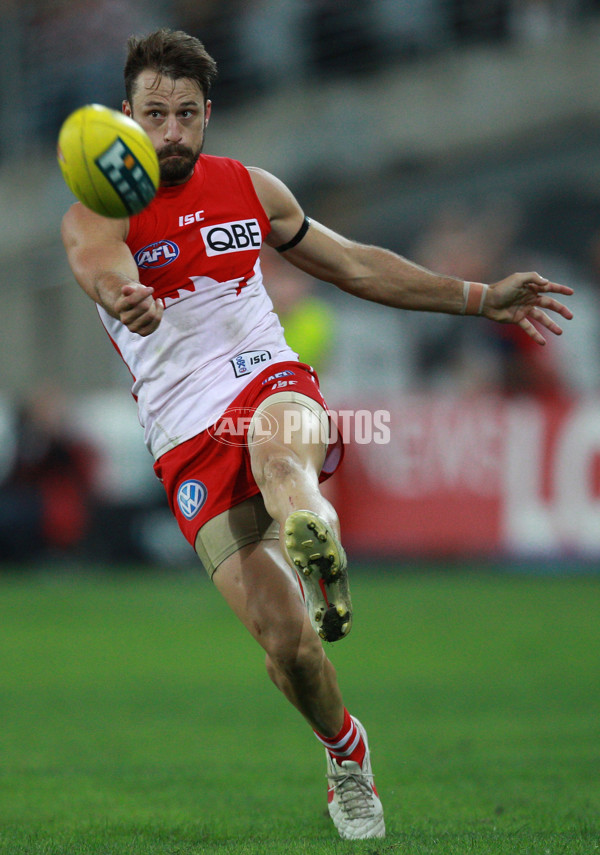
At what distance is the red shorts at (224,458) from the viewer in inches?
202

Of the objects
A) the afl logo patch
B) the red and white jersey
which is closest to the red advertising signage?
the red and white jersey

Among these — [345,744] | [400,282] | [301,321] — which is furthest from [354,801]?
[301,321]

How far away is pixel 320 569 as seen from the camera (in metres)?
4.32

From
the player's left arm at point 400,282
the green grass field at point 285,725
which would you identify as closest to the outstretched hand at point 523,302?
the player's left arm at point 400,282

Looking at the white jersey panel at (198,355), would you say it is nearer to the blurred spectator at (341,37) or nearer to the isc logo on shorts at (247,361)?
the isc logo on shorts at (247,361)

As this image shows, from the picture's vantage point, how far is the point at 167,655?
10.2 metres

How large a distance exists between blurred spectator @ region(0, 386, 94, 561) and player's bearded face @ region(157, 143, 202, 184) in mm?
10326

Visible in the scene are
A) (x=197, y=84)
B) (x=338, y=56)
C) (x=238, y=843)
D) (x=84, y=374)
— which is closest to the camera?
(x=238, y=843)

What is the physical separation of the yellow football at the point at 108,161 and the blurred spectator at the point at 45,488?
10804mm

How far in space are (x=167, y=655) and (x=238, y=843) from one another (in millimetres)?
5472

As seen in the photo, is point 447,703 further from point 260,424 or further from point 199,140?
point 199,140

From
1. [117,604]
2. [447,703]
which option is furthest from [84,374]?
[447,703]

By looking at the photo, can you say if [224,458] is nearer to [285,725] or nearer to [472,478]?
[285,725]

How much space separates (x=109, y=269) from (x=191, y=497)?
104cm
